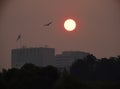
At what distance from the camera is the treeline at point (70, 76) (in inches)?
761

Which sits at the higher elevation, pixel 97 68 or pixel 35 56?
pixel 35 56

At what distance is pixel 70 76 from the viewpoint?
19.7m

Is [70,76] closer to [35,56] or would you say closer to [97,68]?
[97,68]

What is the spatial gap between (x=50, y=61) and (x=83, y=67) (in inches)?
505

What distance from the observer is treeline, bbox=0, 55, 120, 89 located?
1933cm

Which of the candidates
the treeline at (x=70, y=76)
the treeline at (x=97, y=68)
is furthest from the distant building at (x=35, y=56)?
the treeline at (x=97, y=68)

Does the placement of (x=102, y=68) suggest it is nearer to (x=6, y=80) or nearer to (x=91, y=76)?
(x=91, y=76)

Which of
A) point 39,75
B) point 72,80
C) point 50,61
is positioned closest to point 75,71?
point 39,75

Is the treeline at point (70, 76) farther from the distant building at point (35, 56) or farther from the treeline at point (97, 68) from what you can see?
the distant building at point (35, 56)

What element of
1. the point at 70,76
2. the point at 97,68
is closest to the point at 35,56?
the point at 97,68

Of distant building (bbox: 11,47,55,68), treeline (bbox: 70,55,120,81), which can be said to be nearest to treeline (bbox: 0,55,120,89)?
treeline (bbox: 70,55,120,81)

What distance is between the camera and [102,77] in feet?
86.8

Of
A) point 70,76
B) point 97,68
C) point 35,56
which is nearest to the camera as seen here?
point 70,76

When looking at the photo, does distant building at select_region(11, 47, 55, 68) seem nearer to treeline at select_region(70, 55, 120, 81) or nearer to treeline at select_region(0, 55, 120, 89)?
treeline at select_region(0, 55, 120, 89)
